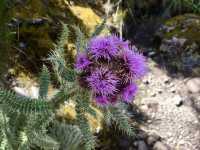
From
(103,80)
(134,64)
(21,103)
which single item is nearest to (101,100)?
(103,80)

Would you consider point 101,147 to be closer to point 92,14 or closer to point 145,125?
point 145,125

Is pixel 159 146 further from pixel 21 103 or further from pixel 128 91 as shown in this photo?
pixel 21 103

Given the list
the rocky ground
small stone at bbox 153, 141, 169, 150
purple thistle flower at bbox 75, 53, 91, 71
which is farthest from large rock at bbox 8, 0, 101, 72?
purple thistle flower at bbox 75, 53, 91, 71

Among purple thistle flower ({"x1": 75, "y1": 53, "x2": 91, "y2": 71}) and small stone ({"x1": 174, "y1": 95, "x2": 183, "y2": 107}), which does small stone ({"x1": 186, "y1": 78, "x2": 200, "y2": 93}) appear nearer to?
small stone ({"x1": 174, "y1": 95, "x2": 183, "y2": 107})

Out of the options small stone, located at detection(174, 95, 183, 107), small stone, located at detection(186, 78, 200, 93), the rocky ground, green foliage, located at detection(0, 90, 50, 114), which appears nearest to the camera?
green foliage, located at detection(0, 90, 50, 114)

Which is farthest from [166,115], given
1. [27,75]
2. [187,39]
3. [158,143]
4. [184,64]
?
[27,75]
